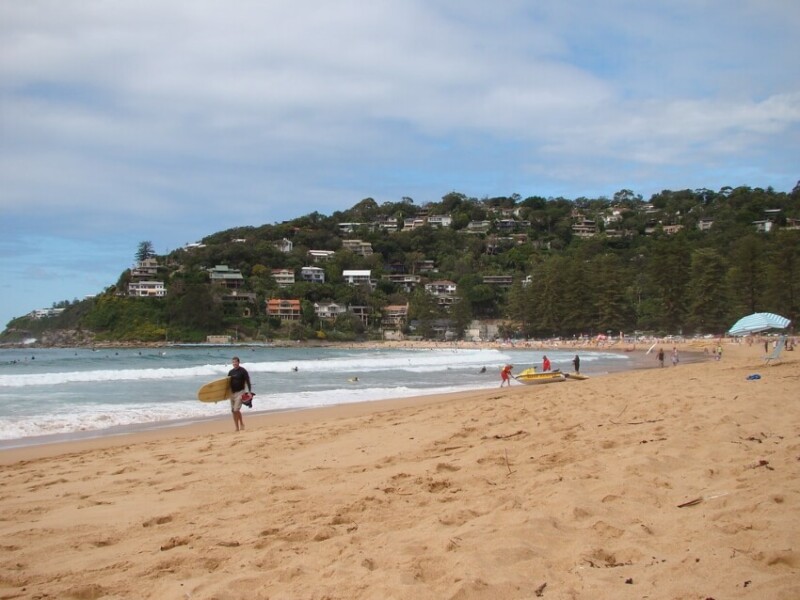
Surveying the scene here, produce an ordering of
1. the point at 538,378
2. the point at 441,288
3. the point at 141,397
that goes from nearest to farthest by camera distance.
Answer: the point at 141,397 → the point at 538,378 → the point at 441,288

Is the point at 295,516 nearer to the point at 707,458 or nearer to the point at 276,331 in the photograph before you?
the point at 707,458

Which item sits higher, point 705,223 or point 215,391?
point 705,223

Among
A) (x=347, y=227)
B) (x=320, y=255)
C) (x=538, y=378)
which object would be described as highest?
(x=347, y=227)

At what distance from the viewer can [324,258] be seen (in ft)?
422

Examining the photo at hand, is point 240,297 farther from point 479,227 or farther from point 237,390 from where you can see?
point 237,390

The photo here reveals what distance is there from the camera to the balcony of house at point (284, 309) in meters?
102

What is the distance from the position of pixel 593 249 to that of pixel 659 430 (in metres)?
110

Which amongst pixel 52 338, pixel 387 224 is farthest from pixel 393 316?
pixel 387 224

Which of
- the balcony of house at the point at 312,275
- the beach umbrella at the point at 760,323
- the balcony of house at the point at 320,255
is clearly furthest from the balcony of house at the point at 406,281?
the beach umbrella at the point at 760,323

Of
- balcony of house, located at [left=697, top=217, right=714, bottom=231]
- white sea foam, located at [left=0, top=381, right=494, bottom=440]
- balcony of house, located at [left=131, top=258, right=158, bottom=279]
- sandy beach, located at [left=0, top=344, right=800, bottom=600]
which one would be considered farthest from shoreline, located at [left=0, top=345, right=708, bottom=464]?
balcony of house, located at [left=697, top=217, right=714, bottom=231]

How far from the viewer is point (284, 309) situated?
336 feet

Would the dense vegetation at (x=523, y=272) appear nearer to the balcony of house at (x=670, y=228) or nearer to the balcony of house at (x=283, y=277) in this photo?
the balcony of house at (x=670, y=228)

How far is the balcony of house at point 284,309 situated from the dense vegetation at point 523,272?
149cm

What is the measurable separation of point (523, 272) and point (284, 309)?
46656 mm
